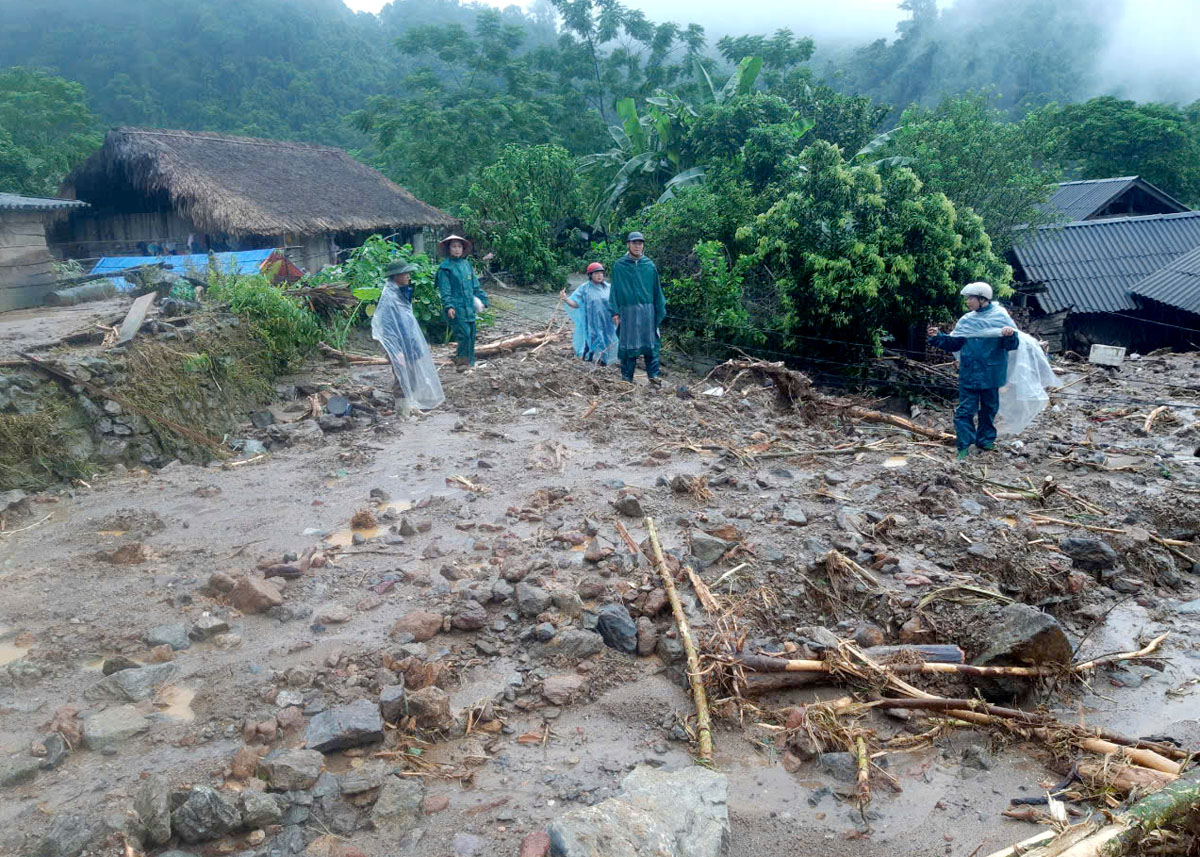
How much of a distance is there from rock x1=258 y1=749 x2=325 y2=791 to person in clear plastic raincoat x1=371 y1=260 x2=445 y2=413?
457 cm

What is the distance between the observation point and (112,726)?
299 cm

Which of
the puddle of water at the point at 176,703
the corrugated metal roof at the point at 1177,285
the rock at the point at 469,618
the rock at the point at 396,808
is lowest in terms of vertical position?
the rock at the point at 396,808

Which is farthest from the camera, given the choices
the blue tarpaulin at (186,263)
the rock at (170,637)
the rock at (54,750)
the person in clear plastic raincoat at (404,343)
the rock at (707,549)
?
the blue tarpaulin at (186,263)

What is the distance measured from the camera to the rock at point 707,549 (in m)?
4.35

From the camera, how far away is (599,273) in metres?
8.71

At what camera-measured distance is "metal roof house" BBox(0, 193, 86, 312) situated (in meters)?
9.90

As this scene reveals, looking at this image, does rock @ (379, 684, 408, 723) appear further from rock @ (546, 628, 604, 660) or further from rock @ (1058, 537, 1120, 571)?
rock @ (1058, 537, 1120, 571)

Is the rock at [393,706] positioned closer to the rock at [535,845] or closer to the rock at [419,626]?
the rock at [419,626]

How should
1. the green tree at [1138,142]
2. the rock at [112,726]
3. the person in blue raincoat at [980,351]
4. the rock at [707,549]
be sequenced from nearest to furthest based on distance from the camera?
the rock at [112,726] → the rock at [707,549] → the person in blue raincoat at [980,351] → the green tree at [1138,142]

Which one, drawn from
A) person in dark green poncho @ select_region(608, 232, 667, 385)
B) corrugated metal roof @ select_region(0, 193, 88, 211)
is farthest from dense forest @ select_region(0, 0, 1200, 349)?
corrugated metal roof @ select_region(0, 193, 88, 211)

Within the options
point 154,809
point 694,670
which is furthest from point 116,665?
point 694,670

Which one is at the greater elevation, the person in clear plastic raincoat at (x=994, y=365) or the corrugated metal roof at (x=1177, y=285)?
the corrugated metal roof at (x=1177, y=285)

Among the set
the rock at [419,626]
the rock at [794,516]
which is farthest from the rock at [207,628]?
the rock at [794,516]

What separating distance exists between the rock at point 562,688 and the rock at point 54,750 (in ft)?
5.44
